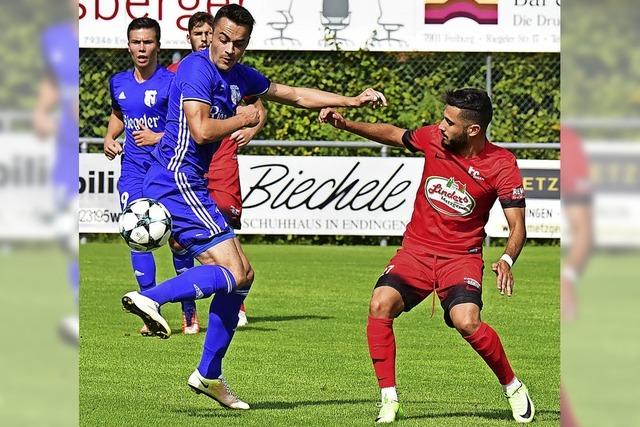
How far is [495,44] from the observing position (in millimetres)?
17859

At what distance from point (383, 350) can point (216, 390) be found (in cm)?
84

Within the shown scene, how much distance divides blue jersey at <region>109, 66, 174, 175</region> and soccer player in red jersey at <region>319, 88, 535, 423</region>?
2.44m

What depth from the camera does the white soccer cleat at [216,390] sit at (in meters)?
5.59

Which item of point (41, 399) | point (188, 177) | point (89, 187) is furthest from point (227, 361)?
point (89, 187)

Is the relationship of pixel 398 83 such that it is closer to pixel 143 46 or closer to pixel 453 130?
pixel 143 46

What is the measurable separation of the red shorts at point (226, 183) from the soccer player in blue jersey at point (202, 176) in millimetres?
2525

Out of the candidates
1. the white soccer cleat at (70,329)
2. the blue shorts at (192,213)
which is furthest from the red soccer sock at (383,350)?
the white soccer cleat at (70,329)

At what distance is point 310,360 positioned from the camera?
7523 millimetres

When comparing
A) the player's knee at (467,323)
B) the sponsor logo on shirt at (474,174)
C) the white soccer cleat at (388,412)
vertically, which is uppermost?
the sponsor logo on shirt at (474,174)

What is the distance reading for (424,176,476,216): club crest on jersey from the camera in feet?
17.9

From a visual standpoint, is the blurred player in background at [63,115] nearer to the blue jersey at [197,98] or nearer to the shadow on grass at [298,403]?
the blue jersey at [197,98]

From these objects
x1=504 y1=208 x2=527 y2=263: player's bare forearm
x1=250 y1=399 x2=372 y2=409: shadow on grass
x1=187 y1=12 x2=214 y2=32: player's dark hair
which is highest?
x1=187 y1=12 x2=214 y2=32: player's dark hair

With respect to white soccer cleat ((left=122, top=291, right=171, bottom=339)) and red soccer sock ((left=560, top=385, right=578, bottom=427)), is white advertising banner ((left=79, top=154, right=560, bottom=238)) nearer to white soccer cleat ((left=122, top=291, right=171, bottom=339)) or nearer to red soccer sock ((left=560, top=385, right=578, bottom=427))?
white soccer cleat ((left=122, top=291, right=171, bottom=339))

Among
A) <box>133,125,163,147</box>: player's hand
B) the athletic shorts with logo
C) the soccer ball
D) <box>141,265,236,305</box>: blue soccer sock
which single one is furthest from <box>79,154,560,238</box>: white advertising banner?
<box>141,265,236,305</box>: blue soccer sock
